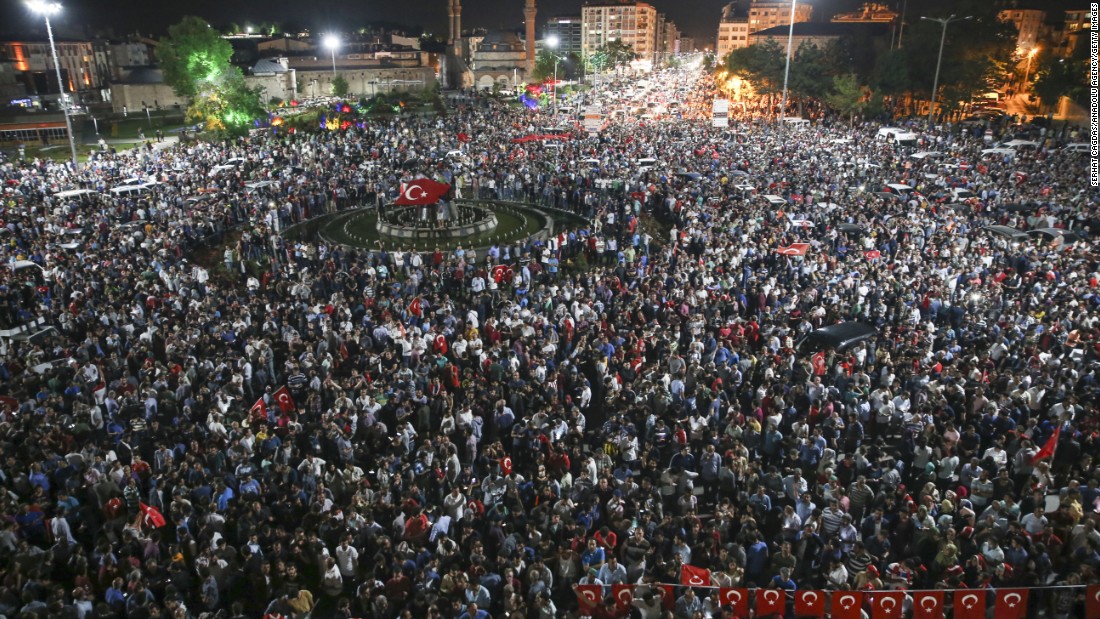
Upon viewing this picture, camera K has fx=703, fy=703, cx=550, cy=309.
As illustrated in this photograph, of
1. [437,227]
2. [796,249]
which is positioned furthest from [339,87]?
[796,249]

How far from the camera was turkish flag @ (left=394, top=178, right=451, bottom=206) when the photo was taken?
76.4 ft

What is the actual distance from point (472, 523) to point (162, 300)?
11.9 metres

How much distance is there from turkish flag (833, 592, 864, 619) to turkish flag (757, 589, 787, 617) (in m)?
0.55

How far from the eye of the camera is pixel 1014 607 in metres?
7.97

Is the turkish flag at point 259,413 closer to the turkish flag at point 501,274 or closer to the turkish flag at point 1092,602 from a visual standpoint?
the turkish flag at point 501,274

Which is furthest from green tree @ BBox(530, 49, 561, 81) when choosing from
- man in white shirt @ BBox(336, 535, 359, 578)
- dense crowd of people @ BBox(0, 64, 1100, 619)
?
man in white shirt @ BBox(336, 535, 359, 578)

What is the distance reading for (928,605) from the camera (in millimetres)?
7828

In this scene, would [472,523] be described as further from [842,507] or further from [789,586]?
[842,507]

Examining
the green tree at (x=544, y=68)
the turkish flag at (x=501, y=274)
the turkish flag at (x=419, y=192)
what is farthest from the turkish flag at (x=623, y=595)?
the green tree at (x=544, y=68)

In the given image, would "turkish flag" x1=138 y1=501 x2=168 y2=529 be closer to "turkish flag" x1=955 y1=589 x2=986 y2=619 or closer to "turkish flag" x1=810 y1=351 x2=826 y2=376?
"turkish flag" x1=955 y1=589 x2=986 y2=619

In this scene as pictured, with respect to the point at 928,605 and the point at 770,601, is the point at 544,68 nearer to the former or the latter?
the point at 770,601

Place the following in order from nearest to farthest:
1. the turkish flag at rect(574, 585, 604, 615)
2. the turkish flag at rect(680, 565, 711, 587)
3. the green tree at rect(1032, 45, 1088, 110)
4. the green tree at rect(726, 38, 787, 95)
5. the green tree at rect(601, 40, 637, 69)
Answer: the turkish flag at rect(574, 585, 604, 615) → the turkish flag at rect(680, 565, 711, 587) → the green tree at rect(1032, 45, 1088, 110) → the green tree at rect(726, 38, 787, 95) → the green tree at rect(601, 40, 637, 69)

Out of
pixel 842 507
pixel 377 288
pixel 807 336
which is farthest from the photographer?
pixel 377 288

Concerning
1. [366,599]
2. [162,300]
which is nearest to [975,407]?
[366,599]
